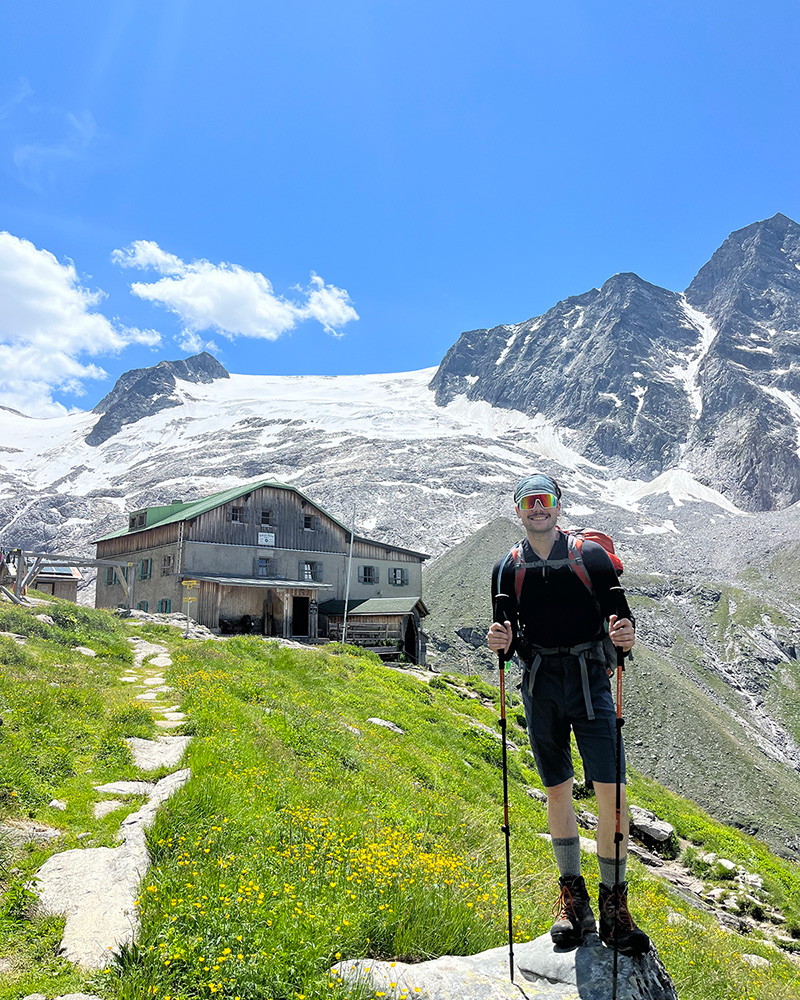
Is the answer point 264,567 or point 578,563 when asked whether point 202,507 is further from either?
point 578,563

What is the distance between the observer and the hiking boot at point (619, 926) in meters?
3.96

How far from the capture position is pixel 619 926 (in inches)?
160

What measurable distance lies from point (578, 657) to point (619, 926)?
1772mm

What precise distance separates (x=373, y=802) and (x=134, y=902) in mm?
3827

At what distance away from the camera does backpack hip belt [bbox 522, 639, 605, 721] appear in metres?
4.35

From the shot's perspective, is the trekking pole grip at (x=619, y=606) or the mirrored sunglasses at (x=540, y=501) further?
the mirrored sunglasses at (x=540, y=501)

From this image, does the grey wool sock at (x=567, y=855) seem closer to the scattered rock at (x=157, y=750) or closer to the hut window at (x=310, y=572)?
the scattered rock at (x=157, y=750)

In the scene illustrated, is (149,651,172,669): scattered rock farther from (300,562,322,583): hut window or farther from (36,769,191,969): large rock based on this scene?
(300,562,322,583): hut window

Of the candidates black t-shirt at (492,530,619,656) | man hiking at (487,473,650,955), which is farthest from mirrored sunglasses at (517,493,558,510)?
black t-shirt at (492,530,619,656)

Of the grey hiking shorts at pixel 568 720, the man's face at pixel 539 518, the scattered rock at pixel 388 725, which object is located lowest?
the scattered rock at pixel 388 725

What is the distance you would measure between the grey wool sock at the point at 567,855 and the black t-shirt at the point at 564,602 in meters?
1.42

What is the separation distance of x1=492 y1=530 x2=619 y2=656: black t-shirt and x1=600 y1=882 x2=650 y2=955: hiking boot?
1.70m

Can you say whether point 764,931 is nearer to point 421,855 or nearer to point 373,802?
point 373,802

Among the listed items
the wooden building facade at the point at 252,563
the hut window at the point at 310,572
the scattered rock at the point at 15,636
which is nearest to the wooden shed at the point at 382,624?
the wooden building facade at the point at 252,563
